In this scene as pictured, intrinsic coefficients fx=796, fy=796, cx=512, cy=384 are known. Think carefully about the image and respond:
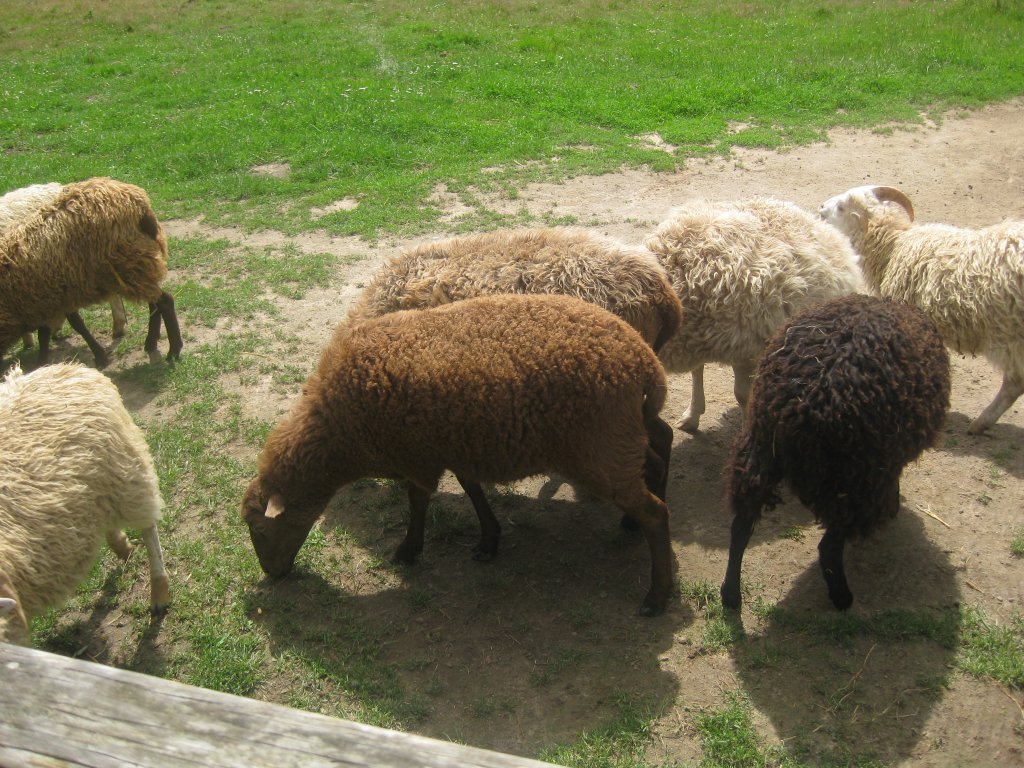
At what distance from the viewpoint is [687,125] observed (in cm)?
1148

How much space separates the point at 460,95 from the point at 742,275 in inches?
361

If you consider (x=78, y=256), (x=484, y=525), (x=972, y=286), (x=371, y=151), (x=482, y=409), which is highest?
(x=972, y=286)

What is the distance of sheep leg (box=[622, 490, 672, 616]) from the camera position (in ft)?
14.5

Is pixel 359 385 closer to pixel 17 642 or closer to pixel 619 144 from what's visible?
pixel 17 642

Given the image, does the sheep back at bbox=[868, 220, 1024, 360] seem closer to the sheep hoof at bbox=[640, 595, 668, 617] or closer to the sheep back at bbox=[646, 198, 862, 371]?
the sheep back at bbox=[646, 198, 862, 371]

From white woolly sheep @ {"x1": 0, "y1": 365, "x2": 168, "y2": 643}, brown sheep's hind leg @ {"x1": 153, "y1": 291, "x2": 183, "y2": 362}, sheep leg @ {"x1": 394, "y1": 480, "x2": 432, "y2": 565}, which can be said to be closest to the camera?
white woolly sheep @ {"x1": 0, "y1": 365, "x2": 168, "y2": 643}

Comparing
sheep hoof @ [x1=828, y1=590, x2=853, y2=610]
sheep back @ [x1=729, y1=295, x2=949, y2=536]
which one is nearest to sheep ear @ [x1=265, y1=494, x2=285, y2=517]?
sheep back @ [x1=729, y1=295, x2=949, y2=536]

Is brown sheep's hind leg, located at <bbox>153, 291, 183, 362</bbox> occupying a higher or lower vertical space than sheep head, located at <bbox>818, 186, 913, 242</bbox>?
lower

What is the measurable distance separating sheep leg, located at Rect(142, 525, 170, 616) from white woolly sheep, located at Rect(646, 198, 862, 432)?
11.4 feet

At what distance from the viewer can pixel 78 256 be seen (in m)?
6.80

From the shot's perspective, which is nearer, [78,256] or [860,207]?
[860,207]

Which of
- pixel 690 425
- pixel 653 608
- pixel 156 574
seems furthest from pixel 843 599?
pixel 156 574

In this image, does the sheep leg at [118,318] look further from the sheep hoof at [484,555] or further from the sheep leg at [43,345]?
the sheep hoof at [484,555]

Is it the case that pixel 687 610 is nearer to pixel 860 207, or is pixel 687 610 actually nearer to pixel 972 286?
pixel 972 286
